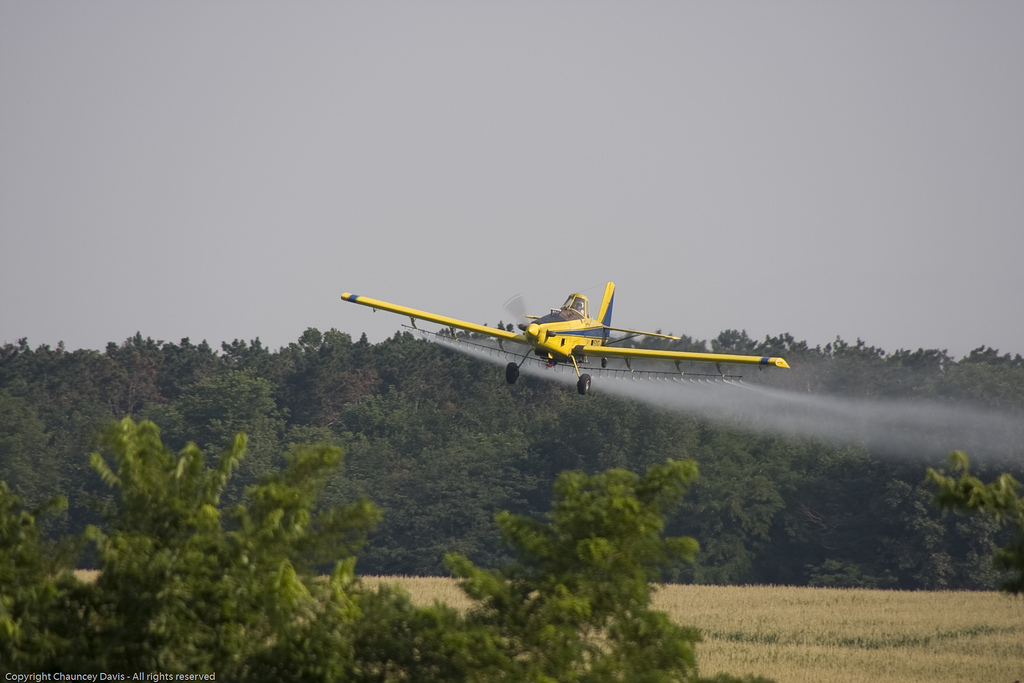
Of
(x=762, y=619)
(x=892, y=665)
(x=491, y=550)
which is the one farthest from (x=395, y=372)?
(x=892, y=665)

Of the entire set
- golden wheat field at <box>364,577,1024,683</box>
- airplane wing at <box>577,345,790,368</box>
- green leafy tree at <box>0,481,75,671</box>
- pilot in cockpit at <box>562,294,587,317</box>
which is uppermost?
pilot in cockpit at <box>562,294,587,317</box>

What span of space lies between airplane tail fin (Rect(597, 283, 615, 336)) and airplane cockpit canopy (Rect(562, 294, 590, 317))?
393cm

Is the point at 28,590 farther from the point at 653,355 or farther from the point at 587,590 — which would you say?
the point at 653,355

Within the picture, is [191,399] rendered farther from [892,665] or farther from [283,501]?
[283,501]

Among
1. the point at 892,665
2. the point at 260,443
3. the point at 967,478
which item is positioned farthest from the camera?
the point at 260,443

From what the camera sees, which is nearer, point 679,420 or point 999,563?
point 999,563

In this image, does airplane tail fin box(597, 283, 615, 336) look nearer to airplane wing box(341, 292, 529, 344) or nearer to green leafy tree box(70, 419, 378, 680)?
airplane wing box(341, 292, 529, 344)

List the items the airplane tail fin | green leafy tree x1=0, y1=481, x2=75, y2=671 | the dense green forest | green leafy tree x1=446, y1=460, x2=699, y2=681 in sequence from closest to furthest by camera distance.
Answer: green leafy tree x1=446, y1=460, x2=699, y2=681 < green leafy tree x1=0, y1=481, x2=75, y2=671 < the airplane tail fin < the dense green forest

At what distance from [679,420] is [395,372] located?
3727 centimetres

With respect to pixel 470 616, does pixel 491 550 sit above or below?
below

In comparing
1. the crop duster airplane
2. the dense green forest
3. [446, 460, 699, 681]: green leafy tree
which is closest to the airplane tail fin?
the crop duster airplane

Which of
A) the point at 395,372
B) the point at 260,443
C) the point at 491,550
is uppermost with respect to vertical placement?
the point at 395,372

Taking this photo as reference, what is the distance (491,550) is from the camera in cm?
9488

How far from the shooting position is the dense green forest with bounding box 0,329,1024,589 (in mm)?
88812
